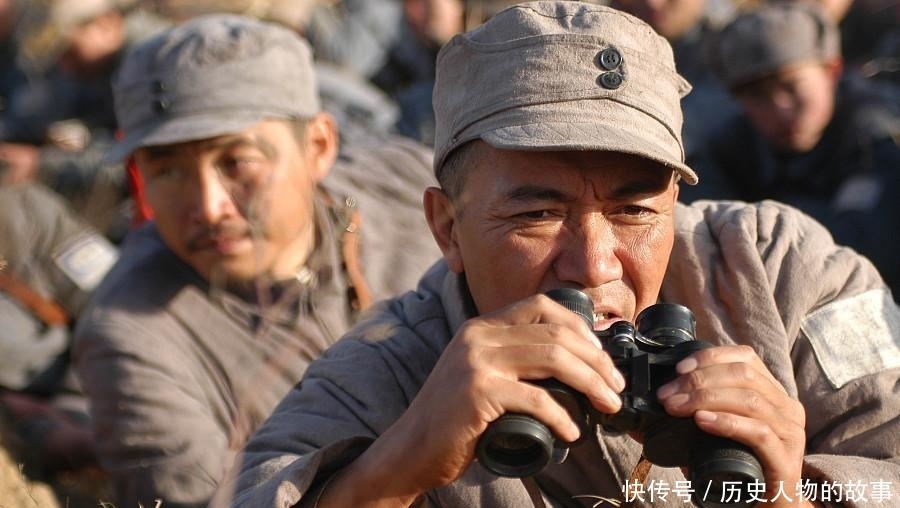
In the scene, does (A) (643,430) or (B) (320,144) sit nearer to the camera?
(A) (643,430)

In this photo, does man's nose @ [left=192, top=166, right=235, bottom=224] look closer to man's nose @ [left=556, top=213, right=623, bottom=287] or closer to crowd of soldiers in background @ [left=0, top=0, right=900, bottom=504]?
crowd of soldiers in background @ [left=0, top=0, right=900, bottom=504]

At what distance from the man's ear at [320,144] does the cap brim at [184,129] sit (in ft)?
0.98

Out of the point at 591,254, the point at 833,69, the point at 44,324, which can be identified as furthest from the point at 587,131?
the point at 833,69

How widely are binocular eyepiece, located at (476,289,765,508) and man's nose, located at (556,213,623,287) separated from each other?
21cm

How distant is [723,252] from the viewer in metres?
3.79

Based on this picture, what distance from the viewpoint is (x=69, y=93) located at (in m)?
9.79

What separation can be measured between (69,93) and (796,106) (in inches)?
181

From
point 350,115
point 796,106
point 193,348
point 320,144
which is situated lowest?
point 350,115

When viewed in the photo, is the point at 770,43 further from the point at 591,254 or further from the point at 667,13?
the point at 591,254

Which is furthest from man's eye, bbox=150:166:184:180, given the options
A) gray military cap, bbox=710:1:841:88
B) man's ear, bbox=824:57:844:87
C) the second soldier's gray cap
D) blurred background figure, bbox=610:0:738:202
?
man's ear, bbox=824:57:844:87

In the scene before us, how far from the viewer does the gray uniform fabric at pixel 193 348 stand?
5074 mm

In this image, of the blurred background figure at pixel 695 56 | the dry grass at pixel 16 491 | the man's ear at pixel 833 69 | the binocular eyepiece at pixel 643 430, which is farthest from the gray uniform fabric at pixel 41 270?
the binocular eyepiece at pixel 643 430

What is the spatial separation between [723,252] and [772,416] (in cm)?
90

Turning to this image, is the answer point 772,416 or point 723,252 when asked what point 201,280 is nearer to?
point 723,252
